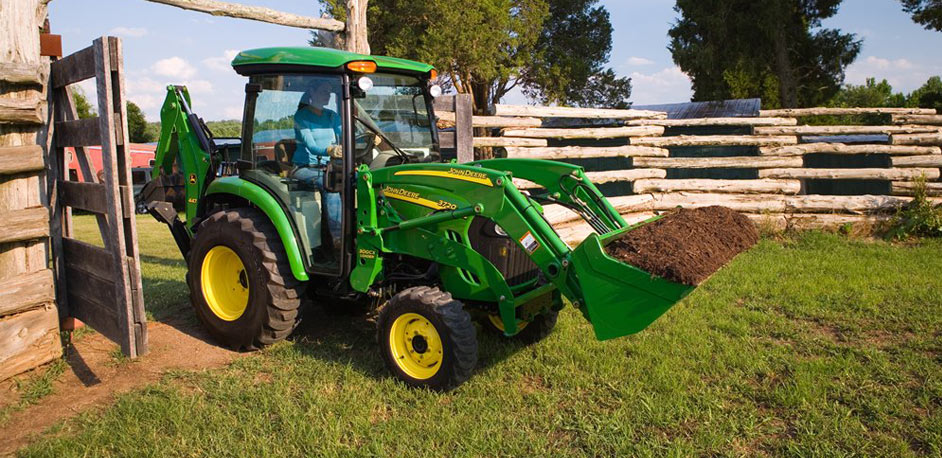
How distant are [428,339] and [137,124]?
40340mm

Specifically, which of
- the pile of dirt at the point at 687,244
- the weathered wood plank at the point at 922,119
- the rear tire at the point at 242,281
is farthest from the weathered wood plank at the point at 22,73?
the weathered wood plank at the point at 922,119

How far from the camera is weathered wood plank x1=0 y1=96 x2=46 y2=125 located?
4.96 metres

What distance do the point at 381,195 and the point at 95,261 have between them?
2.33 m

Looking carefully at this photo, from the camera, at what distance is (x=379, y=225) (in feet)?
16.9

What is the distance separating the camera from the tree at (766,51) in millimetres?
25203

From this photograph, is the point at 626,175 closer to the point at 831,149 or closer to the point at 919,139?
the point at 831,149

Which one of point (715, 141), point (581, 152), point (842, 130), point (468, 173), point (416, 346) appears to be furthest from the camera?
point (842, 130)

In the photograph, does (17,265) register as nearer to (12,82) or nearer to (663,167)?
(12,82)

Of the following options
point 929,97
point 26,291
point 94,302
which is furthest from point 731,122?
point 929,97

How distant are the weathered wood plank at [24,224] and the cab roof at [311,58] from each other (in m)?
1.92

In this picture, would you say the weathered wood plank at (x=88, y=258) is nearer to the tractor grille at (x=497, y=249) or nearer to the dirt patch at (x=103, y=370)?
the dirt patch at (x=103, y=370)

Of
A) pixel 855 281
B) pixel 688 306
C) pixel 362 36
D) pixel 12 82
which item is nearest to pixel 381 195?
pixel 12 82

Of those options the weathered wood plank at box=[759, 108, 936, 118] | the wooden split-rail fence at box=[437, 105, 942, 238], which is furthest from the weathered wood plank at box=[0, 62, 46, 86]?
the weathered wood plank at box=[759, 108, 936, 118]

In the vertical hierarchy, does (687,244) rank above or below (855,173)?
below
